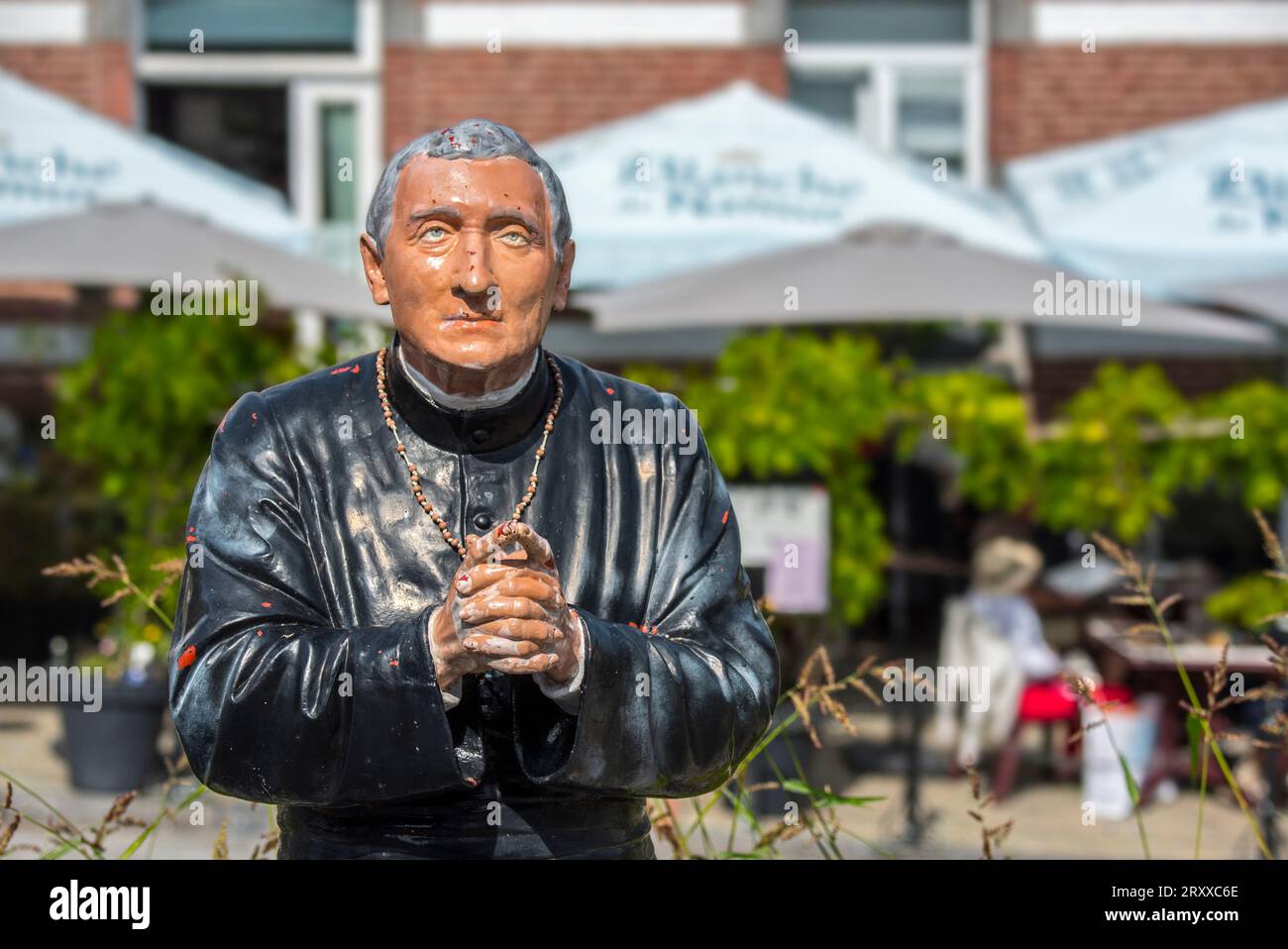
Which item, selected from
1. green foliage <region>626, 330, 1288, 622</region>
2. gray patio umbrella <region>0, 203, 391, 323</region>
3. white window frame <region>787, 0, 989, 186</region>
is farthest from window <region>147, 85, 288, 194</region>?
green foliage <region>626, 330, 1288, 622</region>

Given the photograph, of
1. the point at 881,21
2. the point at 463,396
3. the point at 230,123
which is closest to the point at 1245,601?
the point at 881,21

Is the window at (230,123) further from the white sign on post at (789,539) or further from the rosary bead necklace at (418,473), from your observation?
the rosary bead necklace at (418,473)

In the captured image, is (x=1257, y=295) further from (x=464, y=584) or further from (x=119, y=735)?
(x=464, y=584)

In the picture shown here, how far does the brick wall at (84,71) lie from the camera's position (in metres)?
10.7

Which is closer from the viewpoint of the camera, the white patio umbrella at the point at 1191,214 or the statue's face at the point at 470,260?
the statue's face at the point at 470,260

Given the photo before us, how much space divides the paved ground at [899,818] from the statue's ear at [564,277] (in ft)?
9.89

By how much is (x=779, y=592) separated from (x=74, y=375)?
A: 319 cm

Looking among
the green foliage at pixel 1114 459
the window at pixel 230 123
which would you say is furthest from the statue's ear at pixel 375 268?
the window at pixel 230 123

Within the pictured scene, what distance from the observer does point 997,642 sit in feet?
24.6

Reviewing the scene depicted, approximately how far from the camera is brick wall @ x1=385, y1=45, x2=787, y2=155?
1071 cm

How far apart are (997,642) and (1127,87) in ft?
15.9

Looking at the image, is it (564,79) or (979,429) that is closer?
(979,429)

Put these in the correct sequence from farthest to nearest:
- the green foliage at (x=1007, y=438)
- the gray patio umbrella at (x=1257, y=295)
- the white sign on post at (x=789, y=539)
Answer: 1. the gray patio umbrella at (x=1257, y=295)
2. the green foliage at (x=1007, y=438)
3. the white sign on post at (x=789, y=539)

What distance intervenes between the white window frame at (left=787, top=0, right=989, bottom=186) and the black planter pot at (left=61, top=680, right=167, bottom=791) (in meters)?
6.19
